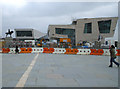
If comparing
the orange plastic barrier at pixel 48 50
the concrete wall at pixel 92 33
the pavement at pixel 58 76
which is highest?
the concrete wall at pixel 92 33

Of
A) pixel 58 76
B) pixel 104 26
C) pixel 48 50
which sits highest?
pixel 104 26

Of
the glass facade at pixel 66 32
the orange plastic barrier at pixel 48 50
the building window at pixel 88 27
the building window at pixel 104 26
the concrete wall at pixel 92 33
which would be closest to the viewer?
the orange plastic barrier at pixel 48 50

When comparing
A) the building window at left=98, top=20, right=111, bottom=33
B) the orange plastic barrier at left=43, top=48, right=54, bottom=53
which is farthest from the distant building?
the orange plastic barrier at left=43, top=48, right=54, bottom=53

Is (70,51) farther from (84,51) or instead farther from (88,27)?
(88,27)

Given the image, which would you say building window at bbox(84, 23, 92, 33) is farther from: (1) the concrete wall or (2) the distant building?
(2) the distant building

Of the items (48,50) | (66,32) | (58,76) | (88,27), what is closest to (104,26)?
(88,27)

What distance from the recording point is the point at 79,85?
5.96 meters

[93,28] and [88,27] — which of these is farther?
[88,27]

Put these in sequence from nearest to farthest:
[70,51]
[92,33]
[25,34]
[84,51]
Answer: [84,51] < [70,51] < [92,33] < [25,34]

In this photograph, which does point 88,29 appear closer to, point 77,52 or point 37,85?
point 77,52

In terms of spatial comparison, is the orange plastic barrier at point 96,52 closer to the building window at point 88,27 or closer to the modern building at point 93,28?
the modern building at point 93,28

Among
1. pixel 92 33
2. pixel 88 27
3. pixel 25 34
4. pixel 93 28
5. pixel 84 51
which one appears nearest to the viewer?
pixel 84 51

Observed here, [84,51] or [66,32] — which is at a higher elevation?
[66,32]

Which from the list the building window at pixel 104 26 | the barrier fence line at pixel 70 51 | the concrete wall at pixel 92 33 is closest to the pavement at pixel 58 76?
the barrier fence line at pixel 70 51
